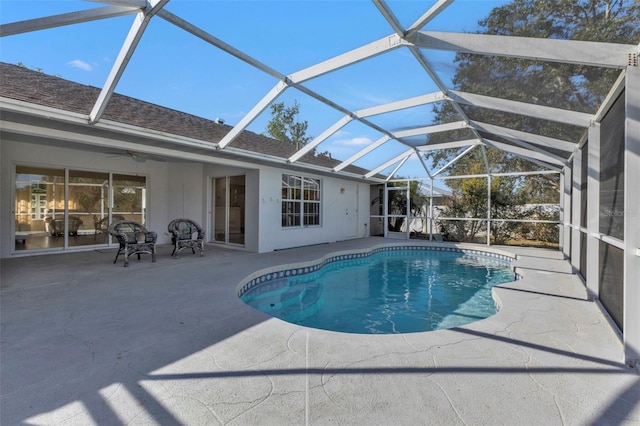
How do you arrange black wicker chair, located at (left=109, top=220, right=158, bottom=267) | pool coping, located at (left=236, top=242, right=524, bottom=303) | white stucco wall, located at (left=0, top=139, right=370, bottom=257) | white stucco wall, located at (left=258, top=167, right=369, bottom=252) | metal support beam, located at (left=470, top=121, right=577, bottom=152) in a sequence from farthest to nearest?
white stucco wall, located at (left=258, top=167, right=369, bottom=252) < white stucco wall, located at (left=0, top=139, right=370, bottom=257) < black wicker chair, located at (left=109, top=220, right=158, bottom=267) < metal support beam, located at (left=470, top=121, right=577, bottom=152) < pool coping, located at (left=236, top=242, right=524, bottom=303)

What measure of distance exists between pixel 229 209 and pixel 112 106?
16.5 ft

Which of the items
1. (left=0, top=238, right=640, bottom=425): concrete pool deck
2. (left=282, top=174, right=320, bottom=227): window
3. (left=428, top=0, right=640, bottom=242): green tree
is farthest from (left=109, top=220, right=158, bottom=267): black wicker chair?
(left=428, top=0, right=640, bottom=242): green tree

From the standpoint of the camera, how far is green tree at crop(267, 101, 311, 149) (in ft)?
90.7

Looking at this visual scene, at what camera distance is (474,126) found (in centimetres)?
795

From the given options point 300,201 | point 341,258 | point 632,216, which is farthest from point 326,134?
point 632,216

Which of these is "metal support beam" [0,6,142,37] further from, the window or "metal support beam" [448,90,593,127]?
the window

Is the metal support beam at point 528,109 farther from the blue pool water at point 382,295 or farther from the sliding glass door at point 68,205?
the sliding glass door at point 68,205

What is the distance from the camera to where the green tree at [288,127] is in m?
27.6

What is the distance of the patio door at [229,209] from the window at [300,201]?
145 centimetres

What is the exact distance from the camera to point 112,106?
5938 mm

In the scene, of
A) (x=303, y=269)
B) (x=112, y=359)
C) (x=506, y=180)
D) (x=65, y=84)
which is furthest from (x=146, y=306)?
(x=506, y=180)

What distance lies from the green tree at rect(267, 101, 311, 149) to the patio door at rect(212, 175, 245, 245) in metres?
17.6

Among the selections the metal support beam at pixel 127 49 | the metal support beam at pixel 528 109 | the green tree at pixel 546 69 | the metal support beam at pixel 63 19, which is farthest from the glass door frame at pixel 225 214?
the metal support beam at pixel 528 109

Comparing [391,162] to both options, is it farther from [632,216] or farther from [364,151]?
[632,216]
